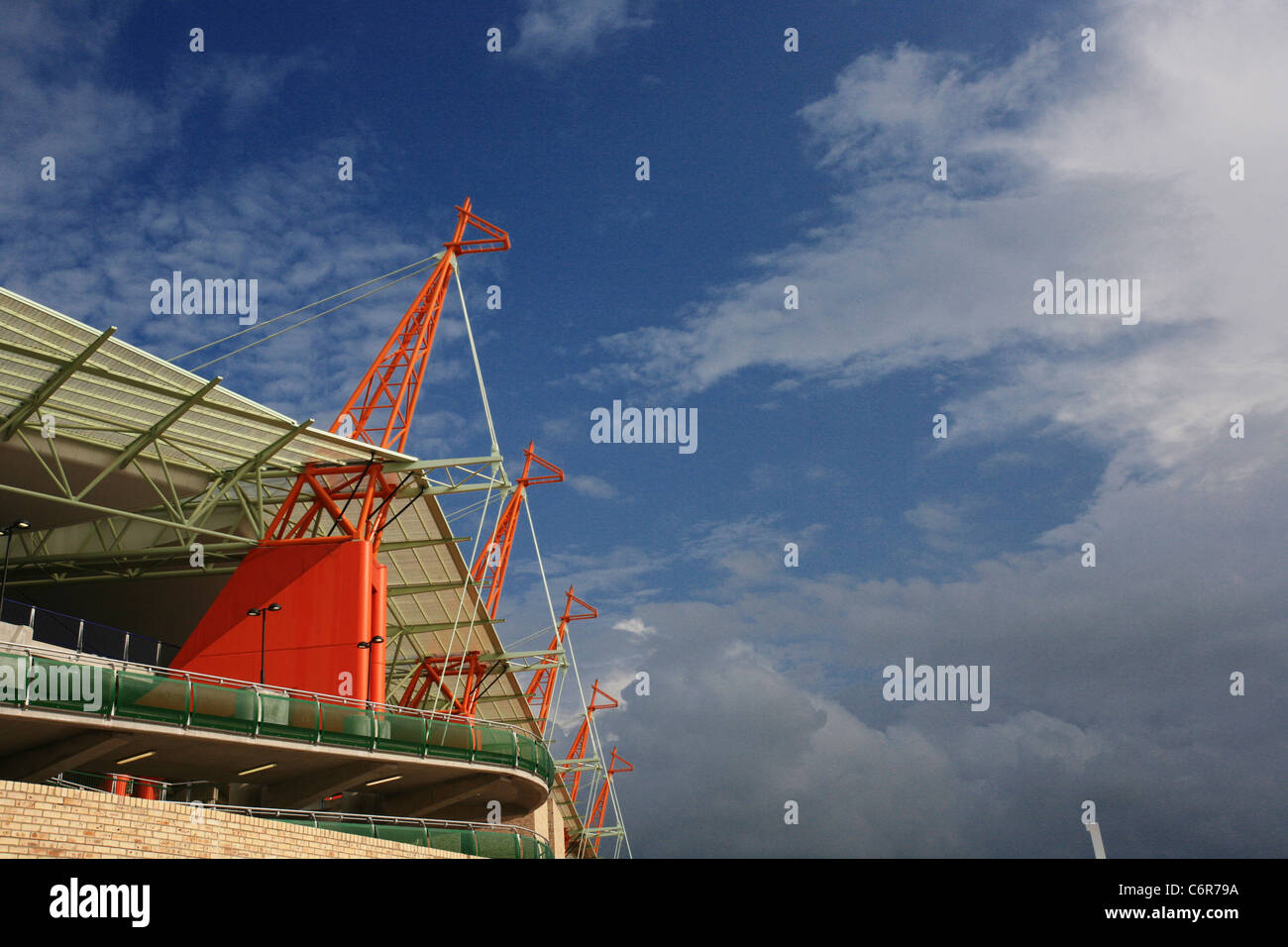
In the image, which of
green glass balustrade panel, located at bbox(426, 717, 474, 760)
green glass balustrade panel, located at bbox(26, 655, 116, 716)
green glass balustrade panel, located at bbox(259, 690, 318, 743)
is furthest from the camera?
green glass balustrade panel, located at bbox(426, 717, 474, 760)

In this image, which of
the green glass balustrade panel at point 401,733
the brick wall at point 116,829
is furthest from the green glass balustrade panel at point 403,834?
the green glass balustrade panel at point 401,733

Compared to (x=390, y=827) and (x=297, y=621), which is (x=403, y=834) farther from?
(x=297, y=621)

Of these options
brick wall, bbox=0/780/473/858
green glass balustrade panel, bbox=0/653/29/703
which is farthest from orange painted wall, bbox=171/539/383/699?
brick wall, bbox=0/780/473/858

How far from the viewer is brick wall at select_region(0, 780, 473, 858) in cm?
1844

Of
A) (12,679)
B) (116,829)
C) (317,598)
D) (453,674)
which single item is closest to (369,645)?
(317,598)

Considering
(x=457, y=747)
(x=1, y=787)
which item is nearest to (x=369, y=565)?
(x=457, y=747)

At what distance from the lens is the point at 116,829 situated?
1953cm

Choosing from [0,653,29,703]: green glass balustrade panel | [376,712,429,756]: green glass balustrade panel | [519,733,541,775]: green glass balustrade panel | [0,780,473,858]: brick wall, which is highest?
[0,653,29,703]: green glass balustrade panel

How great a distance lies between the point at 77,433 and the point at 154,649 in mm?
12443

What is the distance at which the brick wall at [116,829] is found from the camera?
18438mm

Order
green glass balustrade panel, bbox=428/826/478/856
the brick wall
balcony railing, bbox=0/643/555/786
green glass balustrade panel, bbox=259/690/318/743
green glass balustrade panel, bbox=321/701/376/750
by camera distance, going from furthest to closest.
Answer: green glass balustrade panel, bbox=321/701/376/750 → green glass balustrade panel, bbox=259/690/318/743 → green glass balustrade panel, bbox=428/826/478/856 → balcony railing, bbox=0/643/555/786 → the brick wall

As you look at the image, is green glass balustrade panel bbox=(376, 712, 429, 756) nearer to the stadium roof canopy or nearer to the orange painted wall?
the orange painted wall
